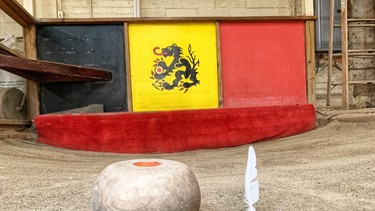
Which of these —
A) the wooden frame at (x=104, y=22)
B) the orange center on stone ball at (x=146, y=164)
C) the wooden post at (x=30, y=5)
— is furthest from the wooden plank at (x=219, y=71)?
the wooden post at (x=30, y=5)

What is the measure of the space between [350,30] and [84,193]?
15.9 ft

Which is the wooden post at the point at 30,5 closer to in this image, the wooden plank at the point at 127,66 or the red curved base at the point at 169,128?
the wooden plank at the point at 127,66

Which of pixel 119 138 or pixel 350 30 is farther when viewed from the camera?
pixel 350 30

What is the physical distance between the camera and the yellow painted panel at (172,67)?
290 centimetres

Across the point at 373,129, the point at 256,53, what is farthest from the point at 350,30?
the point at 373,129

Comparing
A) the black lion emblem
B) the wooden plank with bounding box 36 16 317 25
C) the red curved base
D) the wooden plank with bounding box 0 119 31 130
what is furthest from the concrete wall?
the red curved base

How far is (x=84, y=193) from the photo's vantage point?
1.34 m

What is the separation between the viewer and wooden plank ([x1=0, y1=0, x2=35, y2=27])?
2.31 m

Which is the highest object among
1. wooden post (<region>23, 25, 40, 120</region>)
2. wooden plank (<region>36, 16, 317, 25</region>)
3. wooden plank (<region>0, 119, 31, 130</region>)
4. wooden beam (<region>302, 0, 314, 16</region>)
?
wooden beam (<region>302, 0, 314, 16</region>)

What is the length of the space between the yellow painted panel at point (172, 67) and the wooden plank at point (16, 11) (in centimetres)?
79

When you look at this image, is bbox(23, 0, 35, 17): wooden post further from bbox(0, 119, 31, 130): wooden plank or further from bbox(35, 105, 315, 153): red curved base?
bbox(35, 105, 315, 153): red curved base

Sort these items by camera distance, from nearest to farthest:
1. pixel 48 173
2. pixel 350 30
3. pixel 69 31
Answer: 1. pixel 48 173
2. pixel 69 31
3. pixel 350 30

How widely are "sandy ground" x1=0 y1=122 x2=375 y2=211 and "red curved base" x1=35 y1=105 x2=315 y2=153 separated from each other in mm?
139

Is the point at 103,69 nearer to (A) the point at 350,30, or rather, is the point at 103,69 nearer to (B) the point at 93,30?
(B) the point at 93,30
